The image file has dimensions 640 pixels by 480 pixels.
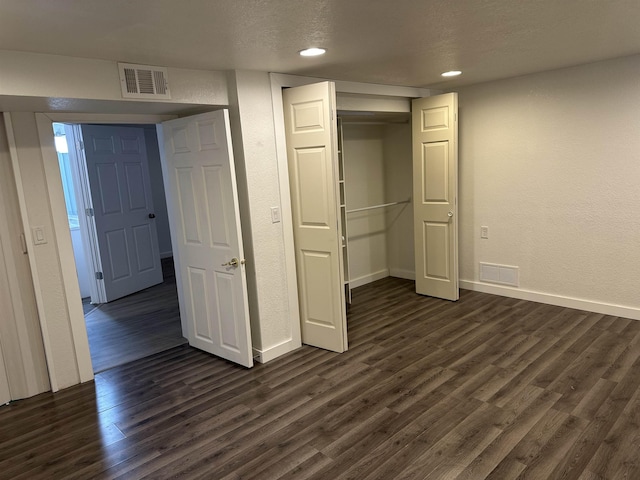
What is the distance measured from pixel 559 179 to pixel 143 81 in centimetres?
368

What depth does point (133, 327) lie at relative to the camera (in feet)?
14.9

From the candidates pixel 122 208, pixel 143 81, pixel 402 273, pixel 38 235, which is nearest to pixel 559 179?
pixel 402 273

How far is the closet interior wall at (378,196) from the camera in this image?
532cm

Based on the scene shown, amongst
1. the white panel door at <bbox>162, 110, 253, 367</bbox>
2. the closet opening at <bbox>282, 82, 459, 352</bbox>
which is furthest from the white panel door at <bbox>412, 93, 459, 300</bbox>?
the white panel door at <bbox>162, 110, 253, 367</bbox>

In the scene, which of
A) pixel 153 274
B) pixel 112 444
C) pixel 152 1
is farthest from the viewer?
pixel 153 274

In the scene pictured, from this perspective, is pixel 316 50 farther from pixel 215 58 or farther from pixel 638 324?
pixel 638 324

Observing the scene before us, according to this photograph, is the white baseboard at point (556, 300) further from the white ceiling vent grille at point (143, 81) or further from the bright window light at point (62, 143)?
the bright window light at point (62, 143)

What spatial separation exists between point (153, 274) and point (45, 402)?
3.11 metres

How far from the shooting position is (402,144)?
5.40 meters

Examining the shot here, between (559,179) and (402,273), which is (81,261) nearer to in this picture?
(402,273)

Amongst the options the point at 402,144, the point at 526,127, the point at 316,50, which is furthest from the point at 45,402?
the point at 526,127

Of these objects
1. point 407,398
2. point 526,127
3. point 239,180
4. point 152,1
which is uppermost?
point 152,1

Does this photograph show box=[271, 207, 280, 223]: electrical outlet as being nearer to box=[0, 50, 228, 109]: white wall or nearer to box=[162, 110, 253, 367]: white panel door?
box=[162, 110, 253, 367]: white panel door

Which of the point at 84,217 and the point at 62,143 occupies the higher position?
the point at 62,143
